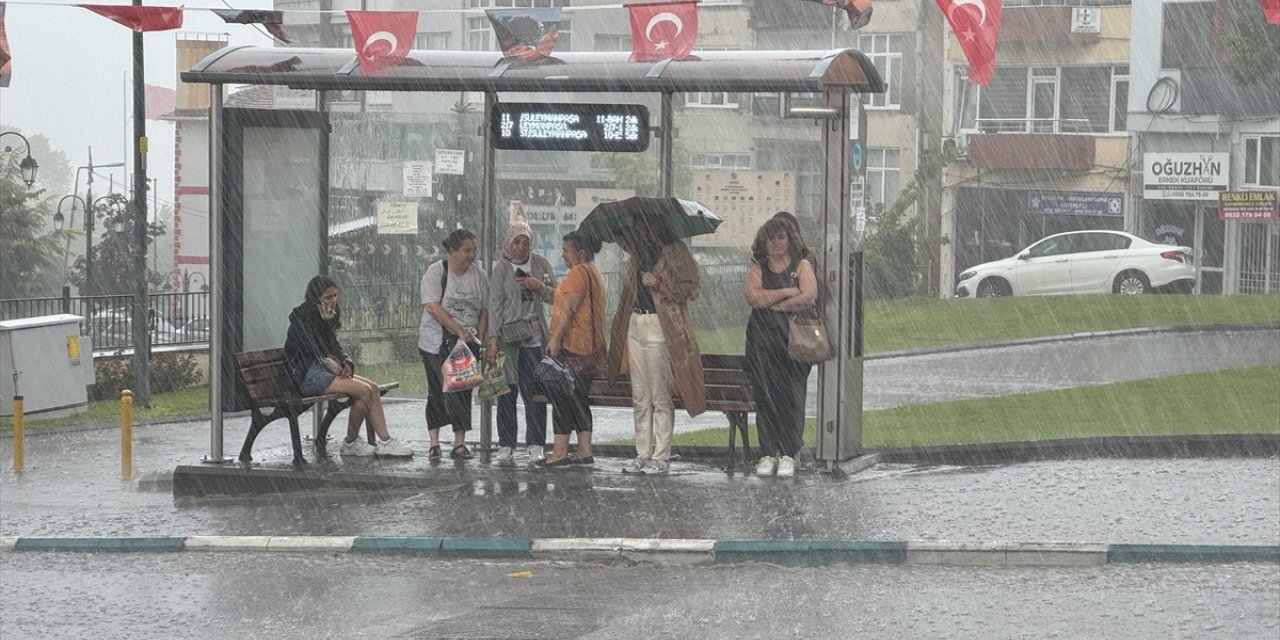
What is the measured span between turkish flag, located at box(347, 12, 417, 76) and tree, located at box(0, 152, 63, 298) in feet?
84.1

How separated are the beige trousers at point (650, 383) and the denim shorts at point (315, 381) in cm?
233

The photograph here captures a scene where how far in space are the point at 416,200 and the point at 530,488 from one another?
20.9m

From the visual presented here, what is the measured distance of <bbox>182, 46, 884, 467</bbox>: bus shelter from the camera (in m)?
12.1

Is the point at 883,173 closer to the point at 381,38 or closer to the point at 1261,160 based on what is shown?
the point at 1261,160

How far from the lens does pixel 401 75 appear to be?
500 inches

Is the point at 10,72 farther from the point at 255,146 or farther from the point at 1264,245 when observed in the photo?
the point at 1264,245

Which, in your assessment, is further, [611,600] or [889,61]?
[889,61]

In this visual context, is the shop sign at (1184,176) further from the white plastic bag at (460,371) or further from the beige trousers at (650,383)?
the white plastic bag at (460,371)

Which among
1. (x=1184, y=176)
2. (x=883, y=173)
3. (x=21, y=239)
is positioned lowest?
(x=21, y=239)

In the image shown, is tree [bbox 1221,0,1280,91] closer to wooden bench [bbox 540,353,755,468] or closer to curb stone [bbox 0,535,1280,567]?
wooden bench [bbox 540,353,755,468]

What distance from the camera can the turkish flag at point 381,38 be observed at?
12.6 m

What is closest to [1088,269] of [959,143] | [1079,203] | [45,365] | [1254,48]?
[1254,48]

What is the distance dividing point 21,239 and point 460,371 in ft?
97.1

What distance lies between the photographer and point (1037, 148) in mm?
50625
